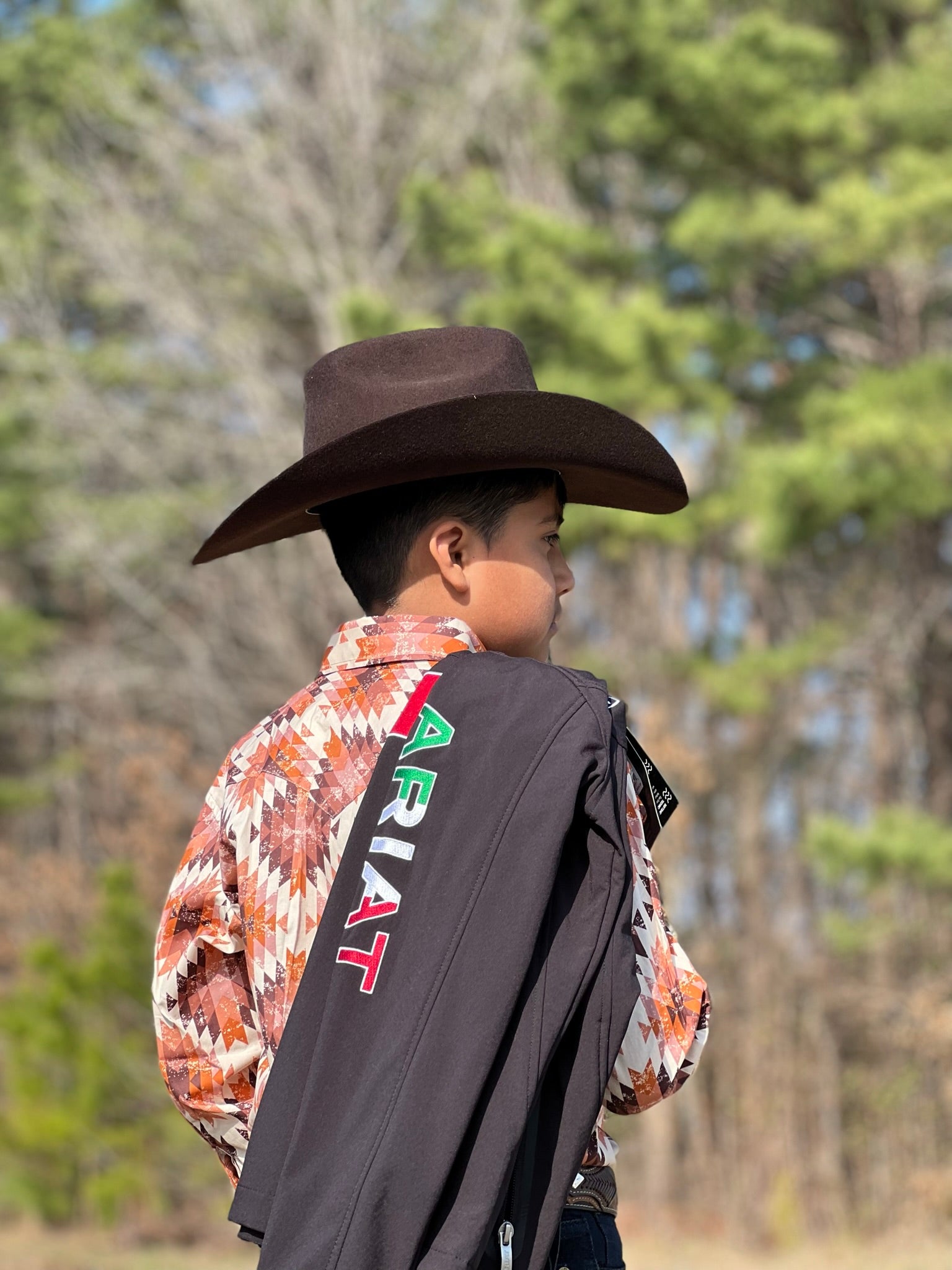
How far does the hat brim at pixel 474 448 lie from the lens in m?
1.56

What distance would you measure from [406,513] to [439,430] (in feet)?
0.38

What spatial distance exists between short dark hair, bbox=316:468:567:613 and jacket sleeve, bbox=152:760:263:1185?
26cm

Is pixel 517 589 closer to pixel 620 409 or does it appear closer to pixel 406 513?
pixel 406 513

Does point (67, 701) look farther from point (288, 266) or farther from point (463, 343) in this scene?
point (463, 343)

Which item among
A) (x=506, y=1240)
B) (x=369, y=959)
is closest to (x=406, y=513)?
(x=369, y=959)

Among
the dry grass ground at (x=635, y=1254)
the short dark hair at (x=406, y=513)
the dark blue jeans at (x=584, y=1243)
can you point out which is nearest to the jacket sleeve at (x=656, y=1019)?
the dark blue jeans at (x=584, y=1243)

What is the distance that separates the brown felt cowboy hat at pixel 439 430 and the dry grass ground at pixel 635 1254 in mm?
6893

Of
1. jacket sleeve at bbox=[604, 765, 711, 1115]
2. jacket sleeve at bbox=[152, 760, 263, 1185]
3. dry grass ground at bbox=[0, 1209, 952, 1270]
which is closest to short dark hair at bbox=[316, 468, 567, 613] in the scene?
jacket sleeve at bbox=[152, 760, 263, 1185]

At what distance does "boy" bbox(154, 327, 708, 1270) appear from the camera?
4.79 ft

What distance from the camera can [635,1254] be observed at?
372 inches

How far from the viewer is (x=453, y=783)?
135cm

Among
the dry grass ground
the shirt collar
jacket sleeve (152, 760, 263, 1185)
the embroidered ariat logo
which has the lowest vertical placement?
the dry grass ground

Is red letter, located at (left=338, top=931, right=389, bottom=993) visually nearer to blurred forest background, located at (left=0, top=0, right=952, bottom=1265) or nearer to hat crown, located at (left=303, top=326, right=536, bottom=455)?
hat crown, located at (left=303, top=326, right=536, bottom=455)

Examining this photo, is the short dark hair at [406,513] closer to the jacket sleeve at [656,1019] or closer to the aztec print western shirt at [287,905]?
the aztec print western shirt at [287,905]
